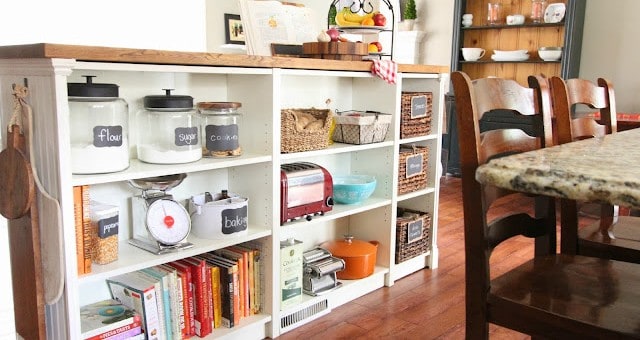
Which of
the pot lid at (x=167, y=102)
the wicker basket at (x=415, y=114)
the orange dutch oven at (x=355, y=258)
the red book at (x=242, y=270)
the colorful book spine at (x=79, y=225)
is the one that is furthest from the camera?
the wicker basket at (x=415, y=114)

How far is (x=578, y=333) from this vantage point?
101cm

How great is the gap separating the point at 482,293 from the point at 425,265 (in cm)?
195

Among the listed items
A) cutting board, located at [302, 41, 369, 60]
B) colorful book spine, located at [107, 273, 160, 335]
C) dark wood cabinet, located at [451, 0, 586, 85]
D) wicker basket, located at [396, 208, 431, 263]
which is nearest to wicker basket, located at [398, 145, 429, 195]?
wicker basket, located at [396, 208, 431, 263]

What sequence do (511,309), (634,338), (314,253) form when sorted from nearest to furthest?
(634,338) < (511,309) < (314,253)

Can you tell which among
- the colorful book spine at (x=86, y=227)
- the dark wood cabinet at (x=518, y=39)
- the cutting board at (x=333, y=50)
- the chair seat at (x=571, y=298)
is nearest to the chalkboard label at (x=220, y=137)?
the colorful book spine at (x=86, y=227)

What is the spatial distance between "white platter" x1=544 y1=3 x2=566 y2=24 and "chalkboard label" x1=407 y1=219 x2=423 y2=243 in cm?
286

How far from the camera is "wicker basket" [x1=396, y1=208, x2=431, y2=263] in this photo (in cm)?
281

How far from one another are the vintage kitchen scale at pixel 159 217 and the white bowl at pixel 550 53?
3.92 m

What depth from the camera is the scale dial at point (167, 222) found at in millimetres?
1838

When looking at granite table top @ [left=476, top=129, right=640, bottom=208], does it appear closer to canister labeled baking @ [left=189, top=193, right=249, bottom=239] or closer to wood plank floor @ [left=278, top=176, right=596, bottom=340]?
canister labeled baking @ [left=189, top=193, right=249, bottom=239]

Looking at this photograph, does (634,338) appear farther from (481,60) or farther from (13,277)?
(481,60)

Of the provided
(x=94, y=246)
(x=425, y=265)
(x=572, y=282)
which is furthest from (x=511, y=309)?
(x=425, y=265)

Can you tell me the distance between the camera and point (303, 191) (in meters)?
2.28

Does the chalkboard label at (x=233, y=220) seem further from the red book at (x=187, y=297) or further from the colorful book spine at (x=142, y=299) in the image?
the colorful book spine at (x=142, y=299)
